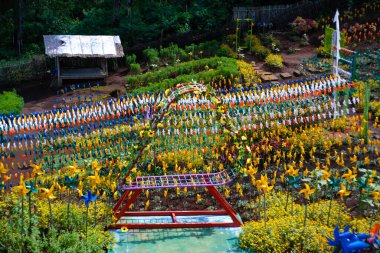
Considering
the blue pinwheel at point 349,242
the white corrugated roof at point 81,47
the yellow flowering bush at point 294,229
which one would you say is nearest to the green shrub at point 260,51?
the white corrugated roof at point 81,47

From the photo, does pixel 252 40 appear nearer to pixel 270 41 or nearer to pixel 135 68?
pixel 270 41

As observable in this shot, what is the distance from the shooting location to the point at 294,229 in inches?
376

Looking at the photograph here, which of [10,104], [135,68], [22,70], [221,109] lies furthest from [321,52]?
[221,109]

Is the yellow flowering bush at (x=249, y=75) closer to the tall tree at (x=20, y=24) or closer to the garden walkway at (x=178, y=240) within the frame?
the garden walkway at (x=178, y=240)

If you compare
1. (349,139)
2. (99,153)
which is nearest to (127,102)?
(99,153)

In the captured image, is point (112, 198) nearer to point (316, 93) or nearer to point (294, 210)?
point (294, 210)

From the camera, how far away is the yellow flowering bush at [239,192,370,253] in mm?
9328

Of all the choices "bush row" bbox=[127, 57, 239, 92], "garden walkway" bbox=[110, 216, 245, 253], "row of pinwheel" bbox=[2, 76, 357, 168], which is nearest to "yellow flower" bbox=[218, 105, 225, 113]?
"garden walkway" bbox=[110, 216, 245, 253]

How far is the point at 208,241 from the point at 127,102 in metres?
7.66

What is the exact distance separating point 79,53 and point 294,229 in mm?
14706

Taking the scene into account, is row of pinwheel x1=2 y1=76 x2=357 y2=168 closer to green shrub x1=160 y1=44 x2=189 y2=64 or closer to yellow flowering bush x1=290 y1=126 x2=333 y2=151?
yellow flowering bush x1=290 y1=126 x2=333 y2=151

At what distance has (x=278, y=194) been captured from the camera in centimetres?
1162

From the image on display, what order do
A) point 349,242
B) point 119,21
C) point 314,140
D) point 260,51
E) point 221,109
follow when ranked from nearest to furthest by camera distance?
point 349,242
point 221,109
point 314,140
point 260,51
point 119,21

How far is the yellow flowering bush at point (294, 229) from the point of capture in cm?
933
